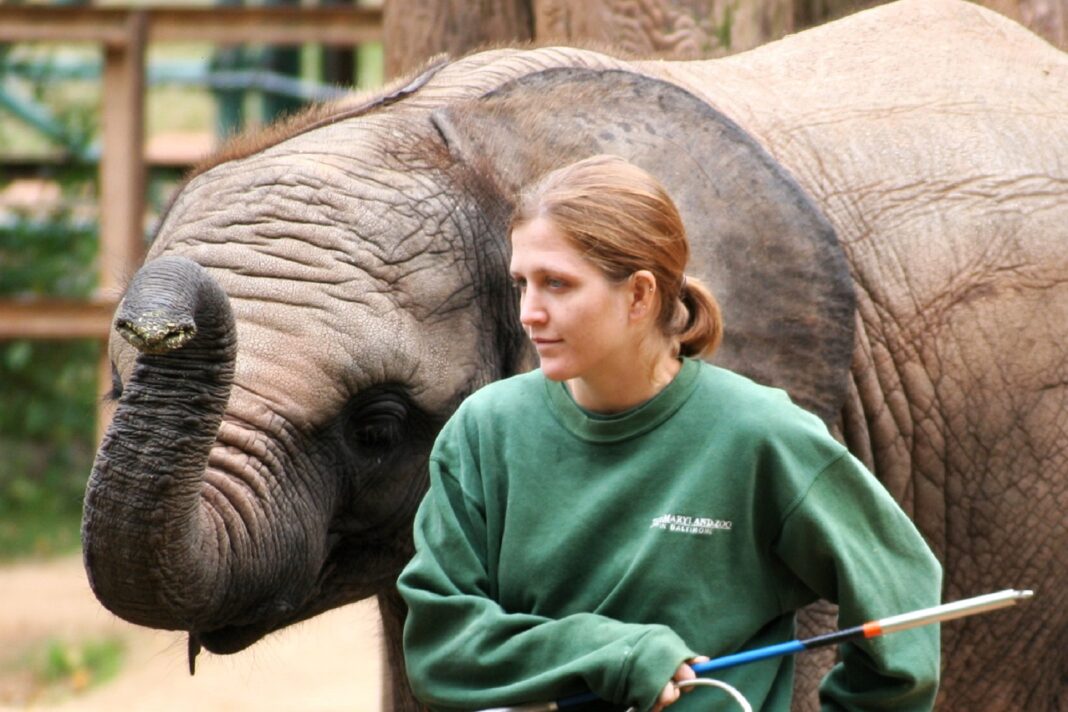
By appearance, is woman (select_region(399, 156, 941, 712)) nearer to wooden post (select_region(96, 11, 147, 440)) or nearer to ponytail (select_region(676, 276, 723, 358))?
ponytail (select_region(676, 276, 723, 358))

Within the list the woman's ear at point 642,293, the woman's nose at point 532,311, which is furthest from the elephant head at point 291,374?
the woman's ear at point 642,293

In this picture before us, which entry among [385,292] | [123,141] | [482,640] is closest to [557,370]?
[482,640]

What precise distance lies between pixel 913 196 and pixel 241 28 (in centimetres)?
539

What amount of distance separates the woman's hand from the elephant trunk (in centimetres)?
100

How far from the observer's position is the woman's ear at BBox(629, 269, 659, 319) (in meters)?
2.74

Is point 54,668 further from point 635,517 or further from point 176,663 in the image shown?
point 635,517

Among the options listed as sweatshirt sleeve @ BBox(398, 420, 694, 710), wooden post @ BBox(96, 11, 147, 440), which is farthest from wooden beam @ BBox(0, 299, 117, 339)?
sweatshirt sleeve @ BBox(398, 420, 694, 710)

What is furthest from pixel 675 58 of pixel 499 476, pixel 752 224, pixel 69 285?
pixel 69 285

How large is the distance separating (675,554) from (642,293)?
37 centimetres

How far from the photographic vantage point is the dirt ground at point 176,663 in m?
8.02

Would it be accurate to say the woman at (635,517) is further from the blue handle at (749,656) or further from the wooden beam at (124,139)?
the wooden beam at (124,139)

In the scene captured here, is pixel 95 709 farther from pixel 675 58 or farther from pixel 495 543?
pixel 495 543

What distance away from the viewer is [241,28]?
907cm

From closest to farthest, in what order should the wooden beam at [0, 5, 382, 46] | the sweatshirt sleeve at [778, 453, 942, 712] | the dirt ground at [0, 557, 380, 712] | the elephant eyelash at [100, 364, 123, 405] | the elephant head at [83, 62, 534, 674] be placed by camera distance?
the sweatshirt sleeve at [778, 453, 942, 712] < the elephant head at [83, 62, 534, 674] < the elephant eyelash at [100, 364, 123, 405] < the dirt ground at [0, 557, 380, 712] < the wooden beam at [0, 5, 382, 46]
